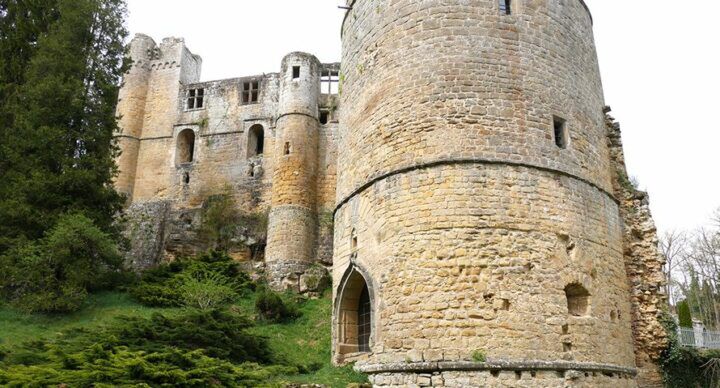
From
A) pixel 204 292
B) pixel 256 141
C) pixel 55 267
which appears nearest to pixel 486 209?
pixel 204 292

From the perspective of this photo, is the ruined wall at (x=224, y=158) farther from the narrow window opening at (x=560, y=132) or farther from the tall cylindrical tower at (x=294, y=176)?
the narrow window opening at (x=560, y=132)

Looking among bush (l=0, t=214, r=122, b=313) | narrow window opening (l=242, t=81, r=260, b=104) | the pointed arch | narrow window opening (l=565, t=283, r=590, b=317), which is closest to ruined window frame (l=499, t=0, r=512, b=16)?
narrow window opening (l=565, t=283, r=590, b=317)

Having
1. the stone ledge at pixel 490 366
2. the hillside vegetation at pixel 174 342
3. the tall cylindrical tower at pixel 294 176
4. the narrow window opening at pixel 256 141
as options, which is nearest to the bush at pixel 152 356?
the hillside vegetation at pixel 174 342

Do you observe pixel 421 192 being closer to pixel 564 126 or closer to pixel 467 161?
pixel 467 161

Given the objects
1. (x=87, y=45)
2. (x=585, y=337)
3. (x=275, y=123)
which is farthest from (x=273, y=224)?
(x=585, y=337)

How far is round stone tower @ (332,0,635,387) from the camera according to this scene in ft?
27.8

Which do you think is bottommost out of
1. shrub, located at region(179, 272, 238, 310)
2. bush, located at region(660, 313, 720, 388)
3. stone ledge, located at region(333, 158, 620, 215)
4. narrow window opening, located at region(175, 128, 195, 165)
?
bush, located at region(660, 313, 720, 388)

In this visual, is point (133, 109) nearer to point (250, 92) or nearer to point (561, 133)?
point (250, 92)

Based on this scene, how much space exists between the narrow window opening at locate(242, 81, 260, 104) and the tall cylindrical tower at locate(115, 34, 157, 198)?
468 cm

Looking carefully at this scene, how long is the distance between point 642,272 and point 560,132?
3.46 m

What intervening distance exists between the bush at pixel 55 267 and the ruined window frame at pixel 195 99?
11.1 metres

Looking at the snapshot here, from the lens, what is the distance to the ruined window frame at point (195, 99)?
2489cm

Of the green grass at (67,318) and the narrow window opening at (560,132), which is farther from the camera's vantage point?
the green grass at (67,318)

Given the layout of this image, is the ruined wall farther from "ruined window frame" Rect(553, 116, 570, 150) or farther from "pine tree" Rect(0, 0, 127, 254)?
"ruined window frame" Rect(553, 116, 570, 150)
